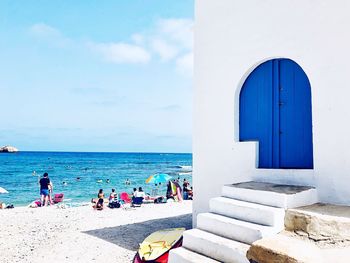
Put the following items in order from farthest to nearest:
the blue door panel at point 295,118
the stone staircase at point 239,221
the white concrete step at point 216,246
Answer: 1. the blue door panel at point 295,118
2. the stone staircase at point 239,221
3. the white concrete step at point 216,246

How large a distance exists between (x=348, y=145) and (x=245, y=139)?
225 centimetres

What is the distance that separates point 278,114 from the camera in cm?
680

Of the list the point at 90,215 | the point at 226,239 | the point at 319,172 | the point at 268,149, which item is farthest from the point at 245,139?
the point at 90,215

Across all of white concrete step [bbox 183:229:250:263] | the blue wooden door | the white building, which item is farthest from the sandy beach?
the blue wooden door

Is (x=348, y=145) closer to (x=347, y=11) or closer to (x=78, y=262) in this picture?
(x=347, y=11)

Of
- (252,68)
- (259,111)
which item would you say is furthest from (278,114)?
(252,68)

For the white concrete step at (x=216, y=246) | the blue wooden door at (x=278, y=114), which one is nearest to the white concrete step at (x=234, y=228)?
the white concrete step at (x=216, y=246)

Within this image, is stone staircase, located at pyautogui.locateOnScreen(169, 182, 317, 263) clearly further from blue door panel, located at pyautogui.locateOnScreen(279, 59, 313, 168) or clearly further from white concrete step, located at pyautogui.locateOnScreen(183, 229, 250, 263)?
blue door panel, located at pyautogui.locateOnScreen(279, 59, 313, 168)

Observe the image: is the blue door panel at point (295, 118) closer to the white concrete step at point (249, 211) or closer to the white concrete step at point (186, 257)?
the white concrete step at point (249, 211)

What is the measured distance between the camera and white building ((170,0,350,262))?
5.22m

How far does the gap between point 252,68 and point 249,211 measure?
3406mm

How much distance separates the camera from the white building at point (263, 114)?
522cm

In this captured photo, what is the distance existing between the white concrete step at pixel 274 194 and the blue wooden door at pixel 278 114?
3.03ft

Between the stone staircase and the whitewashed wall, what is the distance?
0.80 m
